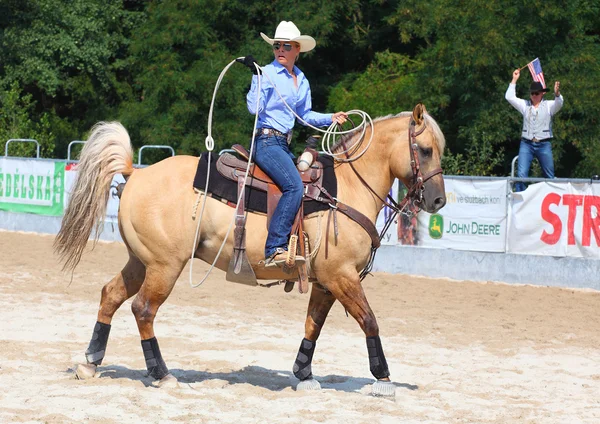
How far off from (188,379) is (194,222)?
4.41 ft

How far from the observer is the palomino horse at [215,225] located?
7270 millimetres

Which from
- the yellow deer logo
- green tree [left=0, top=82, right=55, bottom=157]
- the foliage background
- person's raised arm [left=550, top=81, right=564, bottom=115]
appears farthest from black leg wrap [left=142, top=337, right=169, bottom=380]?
green tree [left=0, top=82, right=55, bottom=157]

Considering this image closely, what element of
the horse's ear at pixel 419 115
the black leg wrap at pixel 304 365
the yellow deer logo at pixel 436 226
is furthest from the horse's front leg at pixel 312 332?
the yellow deer logo at pixel 436 226

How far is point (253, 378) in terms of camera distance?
7883 mm

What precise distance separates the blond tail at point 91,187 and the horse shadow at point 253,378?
39.9 inches

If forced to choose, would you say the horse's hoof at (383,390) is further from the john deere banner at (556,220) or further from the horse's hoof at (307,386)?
the john deere banner at (556,220)

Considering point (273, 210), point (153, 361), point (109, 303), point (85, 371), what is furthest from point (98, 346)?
point (273, 210)

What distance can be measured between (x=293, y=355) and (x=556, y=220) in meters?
5.94

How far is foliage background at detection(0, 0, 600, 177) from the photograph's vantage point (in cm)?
1969

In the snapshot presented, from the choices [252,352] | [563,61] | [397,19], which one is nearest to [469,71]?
[563,61]

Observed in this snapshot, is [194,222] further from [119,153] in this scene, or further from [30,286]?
[30,286]

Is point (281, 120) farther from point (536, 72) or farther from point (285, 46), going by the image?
point (536, 72)

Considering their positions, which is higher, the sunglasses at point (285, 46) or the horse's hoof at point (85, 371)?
the sunglasses at point (285, 46)

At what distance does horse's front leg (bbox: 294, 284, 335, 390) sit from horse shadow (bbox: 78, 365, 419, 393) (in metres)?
0.18
